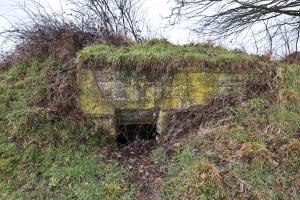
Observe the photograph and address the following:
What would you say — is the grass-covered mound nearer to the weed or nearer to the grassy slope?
the grassy slope

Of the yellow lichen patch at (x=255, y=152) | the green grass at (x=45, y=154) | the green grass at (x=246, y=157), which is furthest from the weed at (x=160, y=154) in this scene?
the yellow lichen patch at (x=255, y=152)

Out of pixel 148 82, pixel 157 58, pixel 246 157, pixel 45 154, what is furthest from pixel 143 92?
pixel 246 157

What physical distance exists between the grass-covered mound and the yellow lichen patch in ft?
5.85

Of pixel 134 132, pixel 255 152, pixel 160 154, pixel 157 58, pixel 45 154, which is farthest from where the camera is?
pixel 134 132

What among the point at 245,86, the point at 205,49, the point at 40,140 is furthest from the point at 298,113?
the point at 40,140

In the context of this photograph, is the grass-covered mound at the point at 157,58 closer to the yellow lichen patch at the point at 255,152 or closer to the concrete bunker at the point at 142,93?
the concrete bunker at the point at 142,93

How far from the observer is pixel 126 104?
239 inches

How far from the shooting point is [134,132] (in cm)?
666

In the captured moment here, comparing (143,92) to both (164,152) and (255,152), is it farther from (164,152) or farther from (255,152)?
(255,152)

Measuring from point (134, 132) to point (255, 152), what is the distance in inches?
99.1

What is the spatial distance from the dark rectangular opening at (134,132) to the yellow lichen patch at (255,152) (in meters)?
1.98

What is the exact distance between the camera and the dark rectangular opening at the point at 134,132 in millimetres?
6422

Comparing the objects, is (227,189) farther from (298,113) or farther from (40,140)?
(40,140)

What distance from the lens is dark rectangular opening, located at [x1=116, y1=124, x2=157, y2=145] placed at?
6422 millimetres
